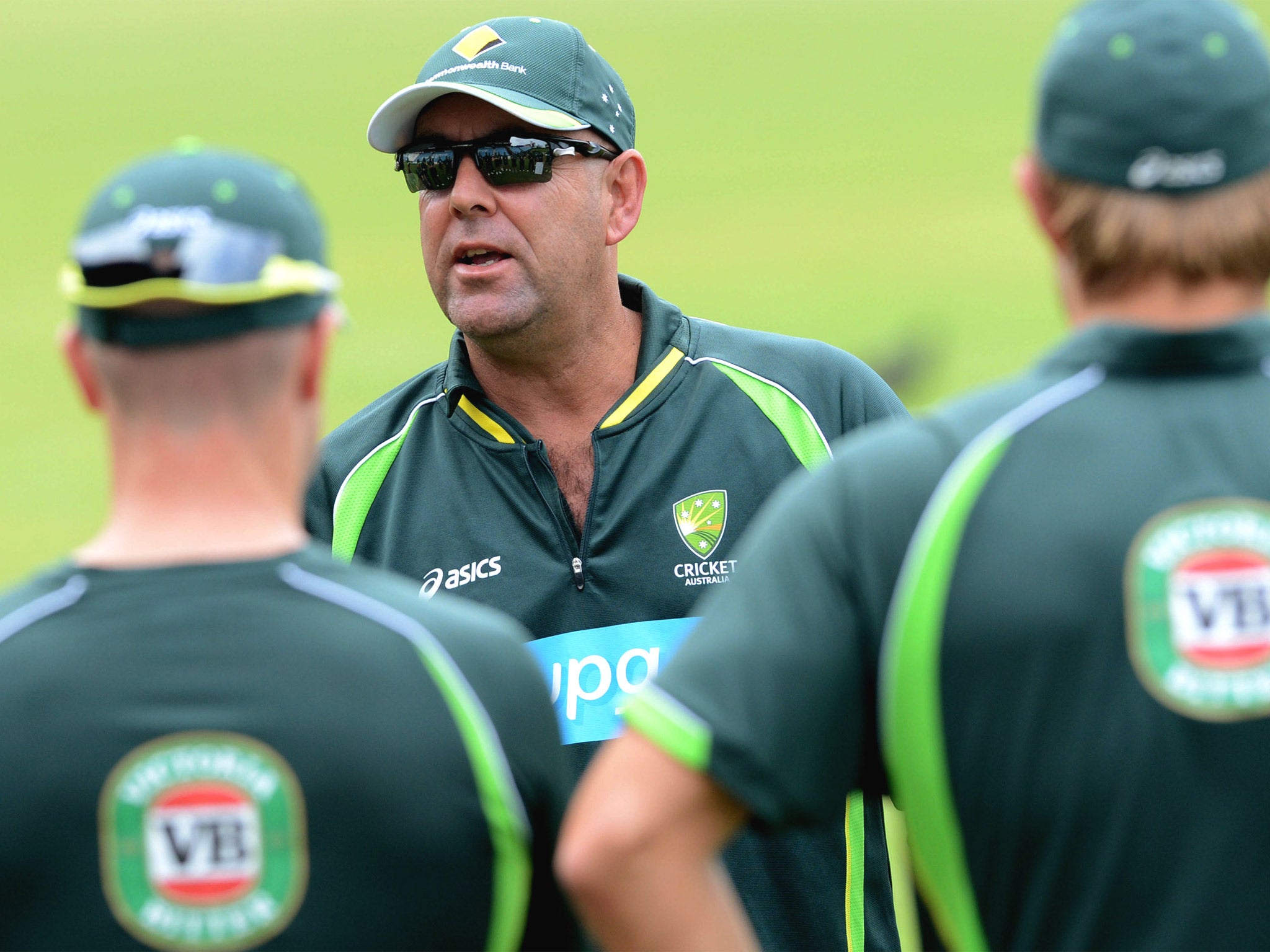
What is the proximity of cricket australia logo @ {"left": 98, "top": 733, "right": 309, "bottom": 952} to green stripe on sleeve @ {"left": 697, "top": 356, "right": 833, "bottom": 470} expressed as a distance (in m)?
1.82

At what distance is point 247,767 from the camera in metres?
1.84

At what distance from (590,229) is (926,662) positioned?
2.07m

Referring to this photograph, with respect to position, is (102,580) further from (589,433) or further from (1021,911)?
(589,433)

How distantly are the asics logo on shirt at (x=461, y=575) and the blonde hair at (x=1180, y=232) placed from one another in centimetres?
172

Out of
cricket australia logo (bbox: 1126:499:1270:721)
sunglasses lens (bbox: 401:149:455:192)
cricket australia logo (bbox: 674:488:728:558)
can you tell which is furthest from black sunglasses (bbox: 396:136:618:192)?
cricket australia logo (bbox: 1126:499:1270:721)

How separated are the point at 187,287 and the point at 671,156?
28.3 metres

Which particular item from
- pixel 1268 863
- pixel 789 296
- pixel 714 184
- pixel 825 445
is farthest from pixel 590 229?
pixel 714 184

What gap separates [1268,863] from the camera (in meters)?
1.83

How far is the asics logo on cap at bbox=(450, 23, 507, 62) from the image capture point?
3627 mm

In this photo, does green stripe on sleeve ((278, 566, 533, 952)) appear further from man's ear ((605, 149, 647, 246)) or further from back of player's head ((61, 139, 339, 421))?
man's ear ((605, 149, 647, 246))

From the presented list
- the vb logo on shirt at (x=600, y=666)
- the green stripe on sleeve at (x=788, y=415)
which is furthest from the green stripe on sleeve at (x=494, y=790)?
the green stripe on sleeve at (x=788, y=415)

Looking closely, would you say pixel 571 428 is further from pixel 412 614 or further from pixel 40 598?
pixel 40 598

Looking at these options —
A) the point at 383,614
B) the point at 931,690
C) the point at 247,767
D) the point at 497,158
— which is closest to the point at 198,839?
the point at 247,767

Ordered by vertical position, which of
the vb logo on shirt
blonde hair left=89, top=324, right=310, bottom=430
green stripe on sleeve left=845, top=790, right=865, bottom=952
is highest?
blonde hair left=89, top=324, right=310, bottom=430
